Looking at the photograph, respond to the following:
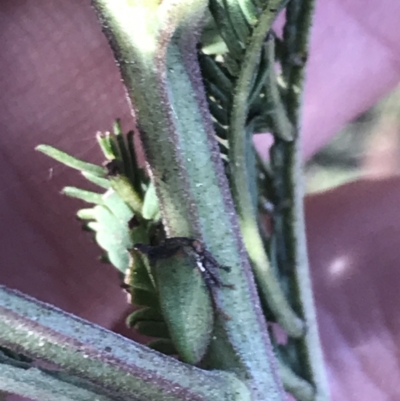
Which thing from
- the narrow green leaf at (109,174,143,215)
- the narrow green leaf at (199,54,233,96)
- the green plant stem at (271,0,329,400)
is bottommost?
the green plant stem at (271,0,329,400)

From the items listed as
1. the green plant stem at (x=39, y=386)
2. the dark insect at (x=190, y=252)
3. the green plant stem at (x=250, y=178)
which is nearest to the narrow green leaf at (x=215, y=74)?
the green plant stem at (x=250, y=178)

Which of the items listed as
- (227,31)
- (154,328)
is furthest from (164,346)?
(227,31)

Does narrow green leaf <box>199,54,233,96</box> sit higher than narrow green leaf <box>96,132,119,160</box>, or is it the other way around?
narrow green leaf <box>199,54,233,96</box>

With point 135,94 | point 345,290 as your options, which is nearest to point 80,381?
point 135,94

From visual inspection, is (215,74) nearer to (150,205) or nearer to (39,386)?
(150,205)

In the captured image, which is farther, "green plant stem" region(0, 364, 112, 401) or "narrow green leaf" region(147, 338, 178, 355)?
"narrow green leaf" region(147, 338, 178, 355)

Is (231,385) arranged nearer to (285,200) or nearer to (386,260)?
(285,200)

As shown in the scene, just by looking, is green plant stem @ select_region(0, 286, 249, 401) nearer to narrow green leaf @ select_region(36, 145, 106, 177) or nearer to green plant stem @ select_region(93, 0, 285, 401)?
green plant stem @ select_region(93, 0, 285, 401)

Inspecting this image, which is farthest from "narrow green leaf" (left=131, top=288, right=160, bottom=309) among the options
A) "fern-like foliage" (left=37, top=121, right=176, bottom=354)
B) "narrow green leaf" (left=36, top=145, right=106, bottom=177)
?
"narrow green leaf" (left=36, top=145, right=106, bottom=177)

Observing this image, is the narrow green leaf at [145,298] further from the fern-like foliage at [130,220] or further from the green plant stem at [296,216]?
the green plant stem at [296,216]
